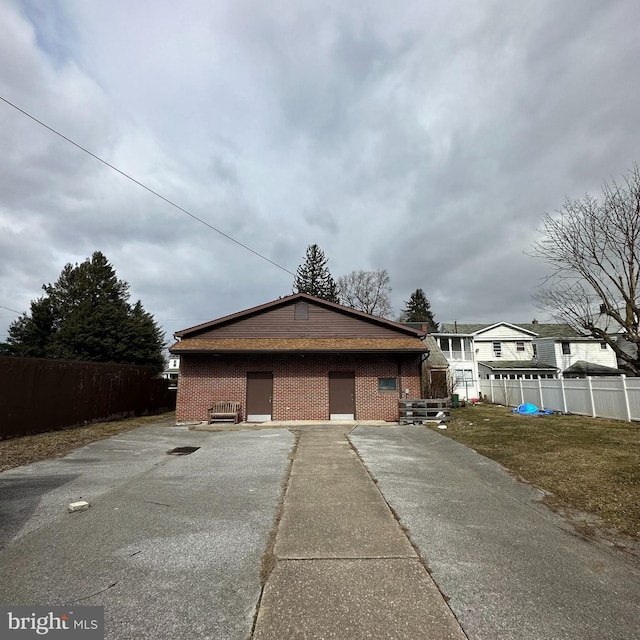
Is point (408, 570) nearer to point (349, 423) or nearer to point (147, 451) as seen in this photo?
point (147, 451)

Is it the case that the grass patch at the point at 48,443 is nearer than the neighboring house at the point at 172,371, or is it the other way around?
the grass patch at the point at 48,443

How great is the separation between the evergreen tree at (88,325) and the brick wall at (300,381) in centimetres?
2425

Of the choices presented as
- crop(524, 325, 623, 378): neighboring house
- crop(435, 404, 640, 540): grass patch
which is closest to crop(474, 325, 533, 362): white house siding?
crop(524, 325, 623, 378): neighboring house

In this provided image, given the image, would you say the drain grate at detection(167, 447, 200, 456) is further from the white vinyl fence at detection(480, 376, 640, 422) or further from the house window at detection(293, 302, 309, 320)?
the white vinyl fence at detection(480, 376, 640, 422)

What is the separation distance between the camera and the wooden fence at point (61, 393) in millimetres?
11414

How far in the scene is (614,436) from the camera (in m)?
11.3

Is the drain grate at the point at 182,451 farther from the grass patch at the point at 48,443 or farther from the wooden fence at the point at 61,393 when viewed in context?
the wooden fence at the point at 61,393

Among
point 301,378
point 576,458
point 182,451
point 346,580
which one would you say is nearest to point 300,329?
point 301,378

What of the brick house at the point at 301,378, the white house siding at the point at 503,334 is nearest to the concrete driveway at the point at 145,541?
the brick house at the point at 301,378

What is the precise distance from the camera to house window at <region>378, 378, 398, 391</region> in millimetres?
17062

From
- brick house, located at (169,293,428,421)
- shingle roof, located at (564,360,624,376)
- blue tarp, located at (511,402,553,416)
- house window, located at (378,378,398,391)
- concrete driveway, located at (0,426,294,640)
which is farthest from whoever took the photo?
shingle roof, located at (564,360,624,376)

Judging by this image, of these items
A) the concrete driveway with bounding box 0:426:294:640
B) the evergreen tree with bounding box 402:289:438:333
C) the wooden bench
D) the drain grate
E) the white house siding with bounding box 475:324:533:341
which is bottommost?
the concrete driveway with bounding box 0:426:294:640

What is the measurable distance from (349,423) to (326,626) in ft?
43.9

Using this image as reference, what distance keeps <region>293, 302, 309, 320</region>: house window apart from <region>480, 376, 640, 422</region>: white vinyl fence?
1308 centimetres
